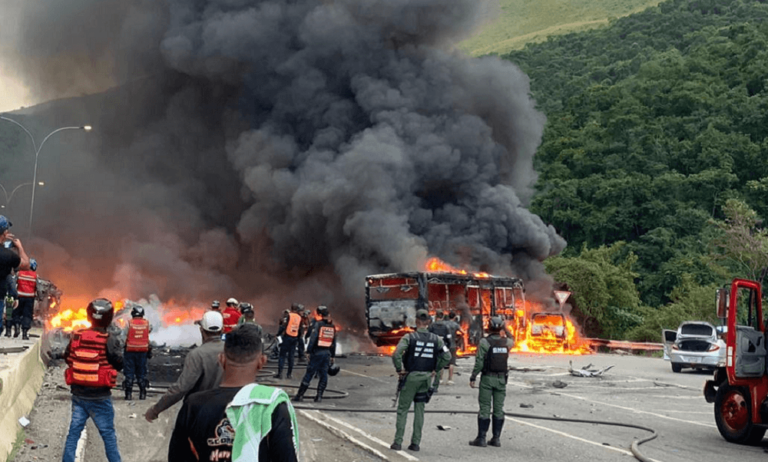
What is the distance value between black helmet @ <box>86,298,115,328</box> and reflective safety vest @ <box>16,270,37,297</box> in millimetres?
10418

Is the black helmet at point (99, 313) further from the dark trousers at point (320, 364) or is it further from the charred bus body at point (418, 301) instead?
the charred bus body at point (418, 301)

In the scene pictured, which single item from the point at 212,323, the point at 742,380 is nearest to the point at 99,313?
the point at 212,323

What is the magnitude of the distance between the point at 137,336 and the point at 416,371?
244 inches

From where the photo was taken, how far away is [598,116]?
198ft

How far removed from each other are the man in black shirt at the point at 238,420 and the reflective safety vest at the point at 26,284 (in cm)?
1425

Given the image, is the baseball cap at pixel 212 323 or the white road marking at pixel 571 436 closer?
the baseball cap at pixel 212 323

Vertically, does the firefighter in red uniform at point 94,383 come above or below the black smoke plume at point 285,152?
below

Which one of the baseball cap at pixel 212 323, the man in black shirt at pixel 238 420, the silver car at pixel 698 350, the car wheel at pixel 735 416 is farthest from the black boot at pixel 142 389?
the silver car at pixel 698 350

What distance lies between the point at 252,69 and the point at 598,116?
103 ft

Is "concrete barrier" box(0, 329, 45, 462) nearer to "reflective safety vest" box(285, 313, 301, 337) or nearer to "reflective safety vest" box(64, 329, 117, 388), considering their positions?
"reflective safety vest" box(64, 329, 117, 388)

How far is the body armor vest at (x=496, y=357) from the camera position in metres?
9.77

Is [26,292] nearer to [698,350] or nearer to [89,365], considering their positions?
[89,365]

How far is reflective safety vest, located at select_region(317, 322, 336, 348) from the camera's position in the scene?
1316 centimetres

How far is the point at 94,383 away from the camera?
655 centimetres
